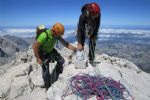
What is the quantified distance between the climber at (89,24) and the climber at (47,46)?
1.48 metres

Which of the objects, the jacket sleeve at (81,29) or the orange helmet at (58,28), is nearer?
the orange helmet at (58,28)

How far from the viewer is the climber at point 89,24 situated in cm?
1544

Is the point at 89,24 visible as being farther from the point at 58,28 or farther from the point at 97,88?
the point at 97,88

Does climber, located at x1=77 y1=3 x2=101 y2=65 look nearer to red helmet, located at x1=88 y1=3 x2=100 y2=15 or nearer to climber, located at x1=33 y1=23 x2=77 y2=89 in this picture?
red helmet, located at x1=88 y1=3 x2=100 y2=15

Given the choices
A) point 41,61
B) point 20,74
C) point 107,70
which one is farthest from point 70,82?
point 20,74

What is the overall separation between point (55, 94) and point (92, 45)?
18.6 feet

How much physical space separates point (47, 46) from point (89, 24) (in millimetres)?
3168

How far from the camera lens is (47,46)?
15766 mm

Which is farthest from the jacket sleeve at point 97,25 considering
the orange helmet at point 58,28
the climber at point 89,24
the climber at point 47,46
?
the orange helmet at point 58,28

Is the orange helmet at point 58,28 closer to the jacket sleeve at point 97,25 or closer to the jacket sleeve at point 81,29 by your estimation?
the jacket sleeve at point 81,29

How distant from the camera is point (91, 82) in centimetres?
1420

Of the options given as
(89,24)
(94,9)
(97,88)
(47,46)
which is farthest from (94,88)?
(89,24)

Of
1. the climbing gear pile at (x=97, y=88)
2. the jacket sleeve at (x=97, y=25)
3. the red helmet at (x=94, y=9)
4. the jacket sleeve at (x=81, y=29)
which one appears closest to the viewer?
the climbing gear pile at (x=97, y=88)

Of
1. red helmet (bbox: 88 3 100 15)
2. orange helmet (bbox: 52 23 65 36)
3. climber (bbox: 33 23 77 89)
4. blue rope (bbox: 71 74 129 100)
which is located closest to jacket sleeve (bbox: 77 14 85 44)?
red helmet (bbox: 88 3 100 15)
